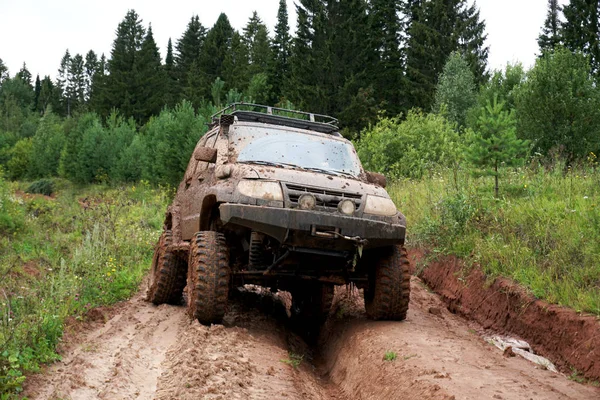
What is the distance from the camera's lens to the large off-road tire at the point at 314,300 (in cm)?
833

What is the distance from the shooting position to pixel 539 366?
244 inches

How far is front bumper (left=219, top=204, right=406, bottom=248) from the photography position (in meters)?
6.40

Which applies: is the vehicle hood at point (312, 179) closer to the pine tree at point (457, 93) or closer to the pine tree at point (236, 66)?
the pine tree at point (457, 93)

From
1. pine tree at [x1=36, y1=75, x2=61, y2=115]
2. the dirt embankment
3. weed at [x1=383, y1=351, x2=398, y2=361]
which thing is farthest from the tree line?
pine tree at [x1=36, y1=75, x2=61, y2=115]

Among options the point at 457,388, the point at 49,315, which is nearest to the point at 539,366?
the point at 457,388

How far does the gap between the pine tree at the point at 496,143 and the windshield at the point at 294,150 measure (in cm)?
322

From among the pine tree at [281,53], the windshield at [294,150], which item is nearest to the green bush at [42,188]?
the pine tree at [281,53]

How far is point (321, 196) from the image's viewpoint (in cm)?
670

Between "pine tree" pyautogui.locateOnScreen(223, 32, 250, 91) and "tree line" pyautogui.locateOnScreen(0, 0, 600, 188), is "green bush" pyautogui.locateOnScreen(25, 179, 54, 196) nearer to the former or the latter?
"tree line" pyautogui.locateOnScreen(0, 0, 600, 188)

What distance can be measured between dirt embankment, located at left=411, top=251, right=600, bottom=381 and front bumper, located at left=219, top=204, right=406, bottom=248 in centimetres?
237

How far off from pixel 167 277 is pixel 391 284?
10.3 ft

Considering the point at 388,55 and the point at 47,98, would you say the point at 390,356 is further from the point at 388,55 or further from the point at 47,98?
the point at 47,98

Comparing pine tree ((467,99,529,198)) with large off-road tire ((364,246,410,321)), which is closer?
large off-road tire ((364,246,410,321))

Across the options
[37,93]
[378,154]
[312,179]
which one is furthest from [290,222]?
[37,93]
